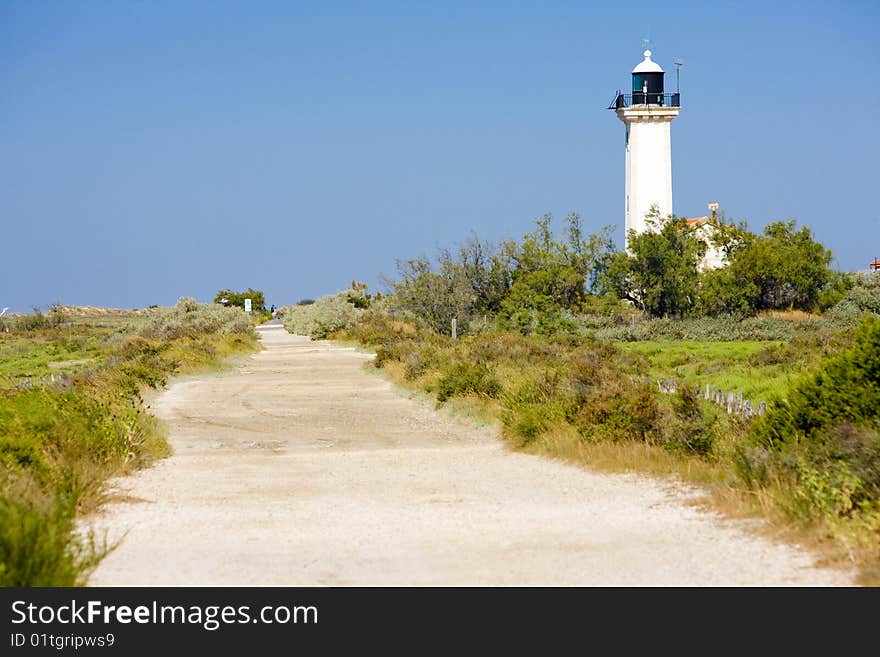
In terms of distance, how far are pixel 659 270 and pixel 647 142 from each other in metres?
6.29

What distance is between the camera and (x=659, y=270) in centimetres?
5534

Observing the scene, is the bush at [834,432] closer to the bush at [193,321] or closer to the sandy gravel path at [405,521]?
the sandy gravel path at [405,521]

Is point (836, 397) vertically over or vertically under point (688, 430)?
over

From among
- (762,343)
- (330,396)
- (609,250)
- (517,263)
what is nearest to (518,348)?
(330,396)

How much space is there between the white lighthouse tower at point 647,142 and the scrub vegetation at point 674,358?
4.55ft

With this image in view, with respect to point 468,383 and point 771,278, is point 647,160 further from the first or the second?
point 468,383

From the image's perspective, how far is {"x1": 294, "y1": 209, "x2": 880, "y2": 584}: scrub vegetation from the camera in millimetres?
9258

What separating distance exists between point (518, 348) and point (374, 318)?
24760 millimetres

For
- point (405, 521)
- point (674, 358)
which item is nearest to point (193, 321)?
point (674, 358)

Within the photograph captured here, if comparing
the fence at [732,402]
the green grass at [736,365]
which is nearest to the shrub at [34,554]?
the fence at [732,402]

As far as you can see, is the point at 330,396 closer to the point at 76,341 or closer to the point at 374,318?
the point at 374,318

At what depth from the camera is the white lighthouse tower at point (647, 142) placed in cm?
5625

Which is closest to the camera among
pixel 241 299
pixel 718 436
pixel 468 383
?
pixel 718 436
